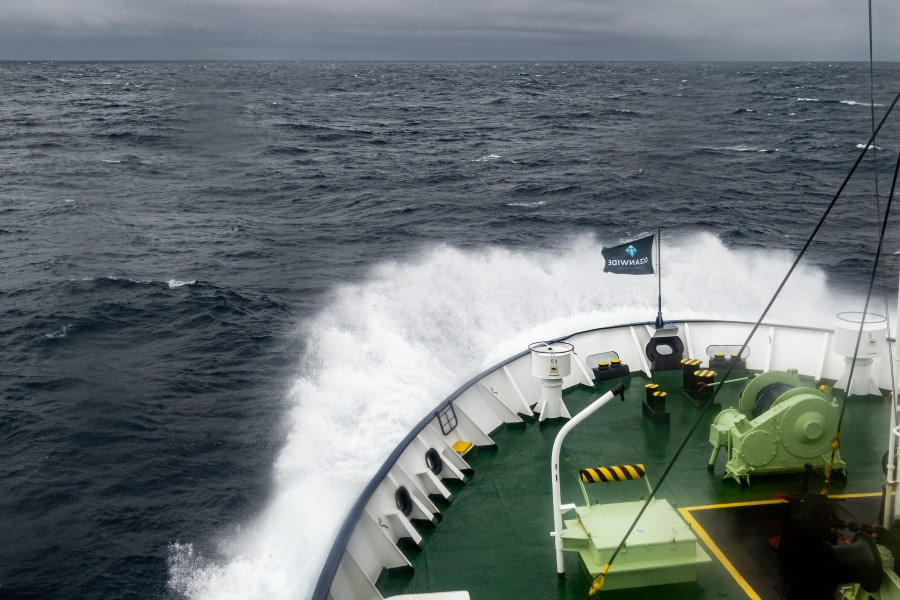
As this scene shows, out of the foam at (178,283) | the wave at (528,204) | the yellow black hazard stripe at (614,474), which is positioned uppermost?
the wave at (528,204)

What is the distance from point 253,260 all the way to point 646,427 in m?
22.6

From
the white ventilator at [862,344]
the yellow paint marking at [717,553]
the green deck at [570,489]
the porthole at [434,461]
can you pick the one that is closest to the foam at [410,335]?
the porthole at [434,461]

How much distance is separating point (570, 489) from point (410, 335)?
1233 centimetres

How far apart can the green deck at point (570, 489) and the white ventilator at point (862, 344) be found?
0.28 metres

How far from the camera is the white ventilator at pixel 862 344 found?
1098cm

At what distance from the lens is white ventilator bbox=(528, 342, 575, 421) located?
422 inches

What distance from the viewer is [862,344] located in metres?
11.1

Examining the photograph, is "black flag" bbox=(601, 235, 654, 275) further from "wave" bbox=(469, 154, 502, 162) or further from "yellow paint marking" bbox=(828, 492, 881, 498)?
"wave" bbox=(469, 154, 502, 162)

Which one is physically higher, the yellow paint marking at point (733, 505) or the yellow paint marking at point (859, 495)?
the yellow paint marking at point (859, 495)

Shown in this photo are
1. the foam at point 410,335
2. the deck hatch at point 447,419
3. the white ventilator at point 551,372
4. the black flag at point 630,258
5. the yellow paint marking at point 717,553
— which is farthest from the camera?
the foam at point 410,335

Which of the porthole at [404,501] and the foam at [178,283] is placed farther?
the foam at [178,283]

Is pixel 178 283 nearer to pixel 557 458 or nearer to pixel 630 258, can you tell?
pixel 630 258

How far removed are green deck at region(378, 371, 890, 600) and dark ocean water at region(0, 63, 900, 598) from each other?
359 cm

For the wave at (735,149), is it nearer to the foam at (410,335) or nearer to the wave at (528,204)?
the wave at (528,204)
